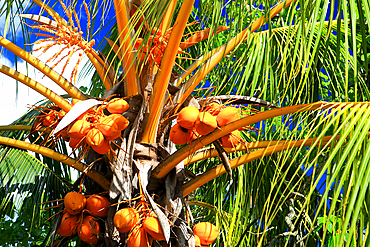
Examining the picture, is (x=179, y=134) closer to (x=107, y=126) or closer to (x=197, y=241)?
(x=107, y=126)

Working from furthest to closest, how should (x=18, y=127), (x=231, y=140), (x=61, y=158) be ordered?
(x=18, y=127)
(x=61, y=158)
(x=231, y=140)

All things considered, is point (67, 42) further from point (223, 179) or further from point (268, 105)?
point (223, 179)

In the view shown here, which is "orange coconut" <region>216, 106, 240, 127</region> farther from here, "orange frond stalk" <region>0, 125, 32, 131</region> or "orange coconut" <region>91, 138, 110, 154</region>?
"orange frond stalk" <region>0, 125, 32, 131</region>

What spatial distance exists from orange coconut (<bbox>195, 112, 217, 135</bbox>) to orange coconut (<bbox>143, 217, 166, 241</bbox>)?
15.4 inches

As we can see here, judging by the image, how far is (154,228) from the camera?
147 centimetres

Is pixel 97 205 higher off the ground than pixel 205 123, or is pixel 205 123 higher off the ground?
pixel 205 123

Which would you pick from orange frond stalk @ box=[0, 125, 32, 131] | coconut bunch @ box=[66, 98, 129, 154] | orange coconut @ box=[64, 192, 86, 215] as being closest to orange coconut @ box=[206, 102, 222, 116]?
coconut bunch @ box=[66, 98, 129, 154]

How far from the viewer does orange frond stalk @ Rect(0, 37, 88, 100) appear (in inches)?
67.5

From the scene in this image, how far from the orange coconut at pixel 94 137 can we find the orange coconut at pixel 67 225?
0.41 m

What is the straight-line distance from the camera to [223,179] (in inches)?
97.9

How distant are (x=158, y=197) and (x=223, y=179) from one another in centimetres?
88

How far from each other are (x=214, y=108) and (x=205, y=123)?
0.15 m

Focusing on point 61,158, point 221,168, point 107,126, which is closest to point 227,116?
point 221,168

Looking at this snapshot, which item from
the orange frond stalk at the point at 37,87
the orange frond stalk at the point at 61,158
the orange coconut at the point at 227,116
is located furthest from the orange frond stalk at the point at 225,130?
the orange frond stalk at the point at 37,87
